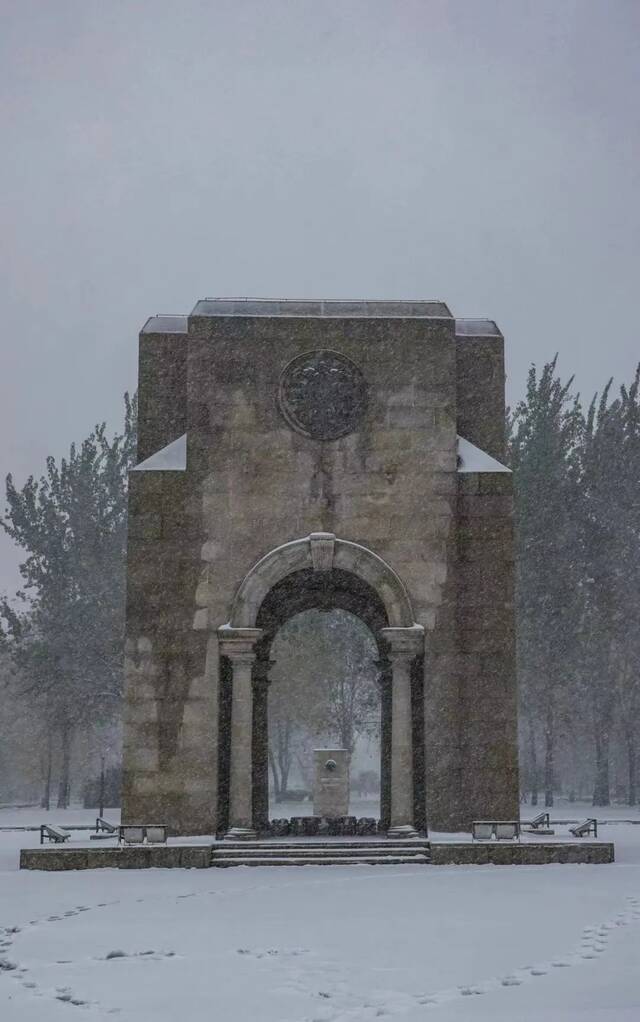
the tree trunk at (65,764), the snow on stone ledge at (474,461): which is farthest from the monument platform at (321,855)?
the tree trunk at (65,764)

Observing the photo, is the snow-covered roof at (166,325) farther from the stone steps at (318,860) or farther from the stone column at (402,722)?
the stone steps at (318,860)

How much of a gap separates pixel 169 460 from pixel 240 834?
6.41 m

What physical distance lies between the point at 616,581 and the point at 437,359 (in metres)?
23.0

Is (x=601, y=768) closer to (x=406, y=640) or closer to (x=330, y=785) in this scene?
(x=330, y=785)

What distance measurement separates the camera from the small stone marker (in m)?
27.0

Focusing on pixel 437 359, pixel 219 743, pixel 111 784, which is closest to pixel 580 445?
pixel 111 784

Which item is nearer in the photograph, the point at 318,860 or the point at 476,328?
the point at 318,860

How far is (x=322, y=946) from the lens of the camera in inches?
440

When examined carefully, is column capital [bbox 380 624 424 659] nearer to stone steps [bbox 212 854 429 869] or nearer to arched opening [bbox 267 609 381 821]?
stone steps [bbox 212 854 429 869]

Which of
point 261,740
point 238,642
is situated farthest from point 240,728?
point 261,740

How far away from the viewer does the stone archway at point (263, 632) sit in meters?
19.6

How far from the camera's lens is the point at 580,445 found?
44562 mm

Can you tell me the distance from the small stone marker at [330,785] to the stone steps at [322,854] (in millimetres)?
8043

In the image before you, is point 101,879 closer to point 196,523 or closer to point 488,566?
point 196,523
